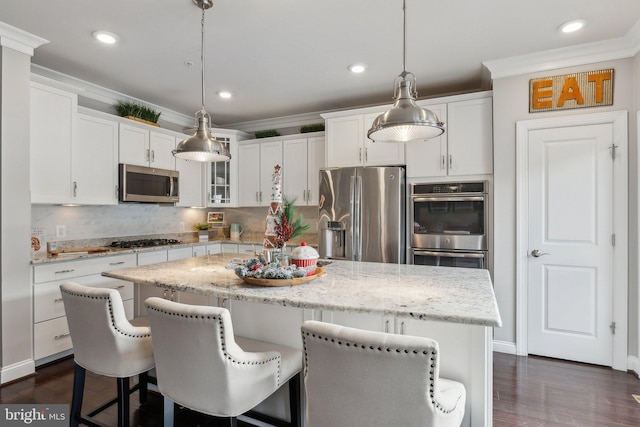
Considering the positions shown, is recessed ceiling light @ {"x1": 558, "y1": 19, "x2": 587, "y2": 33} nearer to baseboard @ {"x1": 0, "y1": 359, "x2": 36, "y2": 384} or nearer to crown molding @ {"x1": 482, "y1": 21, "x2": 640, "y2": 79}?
crown molding @ {"x1": 482, "y1": 21, "x2": 640, "y2": 79}

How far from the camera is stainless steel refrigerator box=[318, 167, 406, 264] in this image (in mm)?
3529

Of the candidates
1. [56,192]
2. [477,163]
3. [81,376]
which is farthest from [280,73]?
[81,376]

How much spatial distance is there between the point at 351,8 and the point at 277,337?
2119 millimetres

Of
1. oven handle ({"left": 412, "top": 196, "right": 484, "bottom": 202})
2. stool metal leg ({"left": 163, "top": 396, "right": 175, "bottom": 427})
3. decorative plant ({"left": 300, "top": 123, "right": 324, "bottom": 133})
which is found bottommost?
stool metal leg ({"left": 163, "top": 396, "right": 175, "bottom": 427})

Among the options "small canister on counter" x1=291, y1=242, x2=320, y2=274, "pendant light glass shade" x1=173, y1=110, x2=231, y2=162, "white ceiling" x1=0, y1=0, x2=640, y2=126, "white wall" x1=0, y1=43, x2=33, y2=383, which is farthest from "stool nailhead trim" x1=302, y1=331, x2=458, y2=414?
"white wall" x1=0, y1=43, x2=33, y2=383

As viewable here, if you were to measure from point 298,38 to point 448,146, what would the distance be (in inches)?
68.9

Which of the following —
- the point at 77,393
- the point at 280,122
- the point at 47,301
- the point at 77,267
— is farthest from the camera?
the point at 280,122

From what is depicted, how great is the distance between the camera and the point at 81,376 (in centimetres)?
180

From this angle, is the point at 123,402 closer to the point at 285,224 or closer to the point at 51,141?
the point at 285,224

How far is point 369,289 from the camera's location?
1.72 metres

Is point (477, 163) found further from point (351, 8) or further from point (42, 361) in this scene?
point (42, 361)

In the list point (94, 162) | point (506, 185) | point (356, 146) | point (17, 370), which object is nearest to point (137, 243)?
point (94, 162)

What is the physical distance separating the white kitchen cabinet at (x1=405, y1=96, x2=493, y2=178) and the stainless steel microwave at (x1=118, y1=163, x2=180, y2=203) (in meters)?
2.92

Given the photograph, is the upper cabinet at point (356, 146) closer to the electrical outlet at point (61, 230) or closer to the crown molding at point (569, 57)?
the crown molding at point (569, 57)
